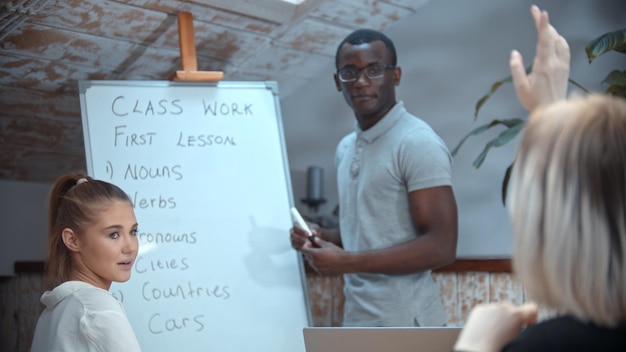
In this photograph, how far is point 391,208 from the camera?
7.75ft

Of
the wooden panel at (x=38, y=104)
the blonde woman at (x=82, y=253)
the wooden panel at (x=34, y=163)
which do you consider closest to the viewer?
the blonde woman at (x=82, y=253)

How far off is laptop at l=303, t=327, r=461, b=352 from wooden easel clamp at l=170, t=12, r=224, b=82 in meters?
1.27

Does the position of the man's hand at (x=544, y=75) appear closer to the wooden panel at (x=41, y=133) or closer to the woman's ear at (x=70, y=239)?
the woman's ear at (x=70, y=239)

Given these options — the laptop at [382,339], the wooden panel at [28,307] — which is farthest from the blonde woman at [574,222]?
the wooden panel at [28,307]

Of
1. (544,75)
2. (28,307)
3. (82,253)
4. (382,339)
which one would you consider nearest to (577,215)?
(544,75)

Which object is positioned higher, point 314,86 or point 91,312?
point 314,86

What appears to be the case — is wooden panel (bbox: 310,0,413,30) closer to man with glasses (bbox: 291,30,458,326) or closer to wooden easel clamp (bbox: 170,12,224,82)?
man with glasses (bbox: 291,30,458,326)

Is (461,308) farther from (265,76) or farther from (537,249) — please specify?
(537,249)

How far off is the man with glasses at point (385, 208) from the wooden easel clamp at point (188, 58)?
1.35ft

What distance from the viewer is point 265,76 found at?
326 centimetres

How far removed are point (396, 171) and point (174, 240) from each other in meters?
0.69

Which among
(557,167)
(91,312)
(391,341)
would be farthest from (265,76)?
(557,167)

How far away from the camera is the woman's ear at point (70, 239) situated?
6.01 ft

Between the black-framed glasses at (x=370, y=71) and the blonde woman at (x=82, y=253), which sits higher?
the black-framed glasses at (x=370, y=71)
